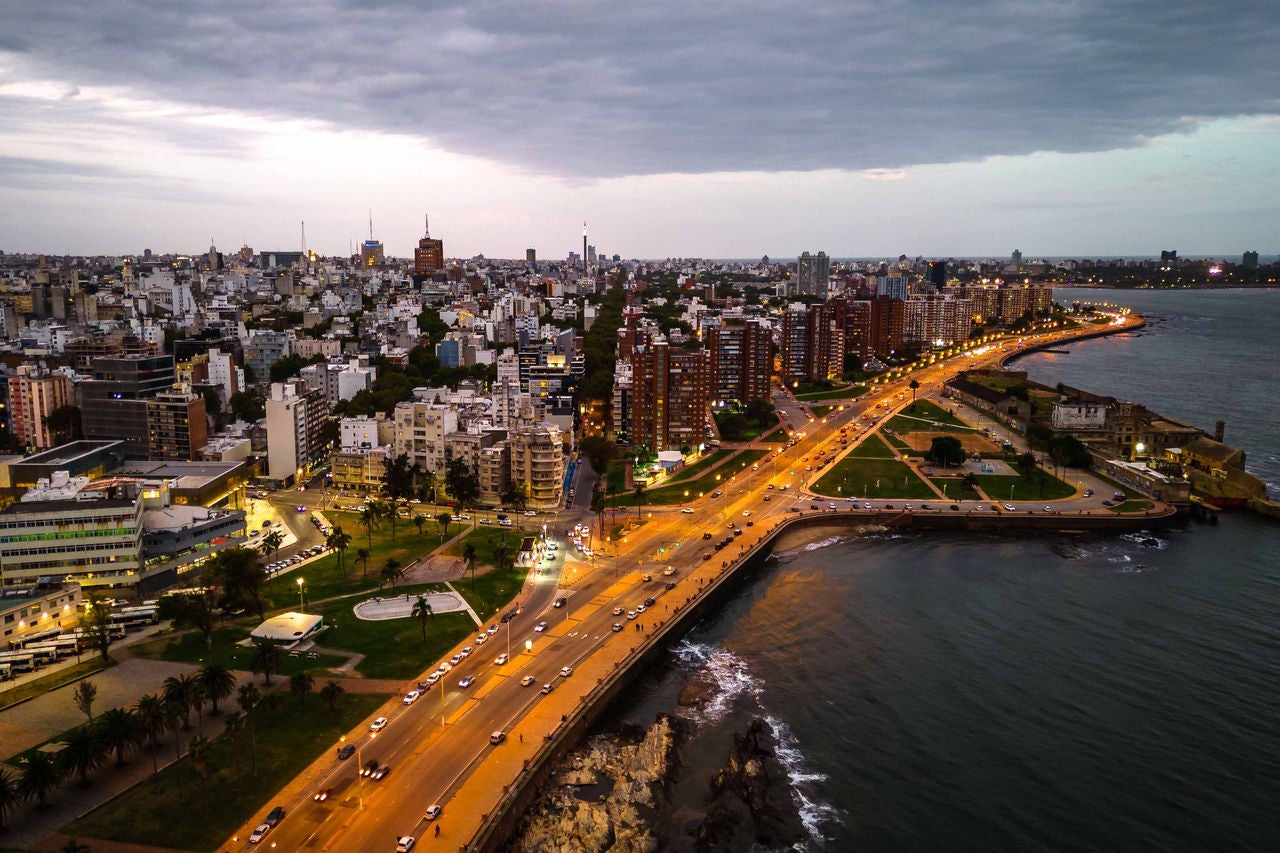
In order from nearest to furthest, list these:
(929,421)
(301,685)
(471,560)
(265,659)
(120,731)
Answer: (120,731) → (301,685) → (265,659) → (471,560) → (929,421)

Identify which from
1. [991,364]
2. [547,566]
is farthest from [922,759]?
[991,364]

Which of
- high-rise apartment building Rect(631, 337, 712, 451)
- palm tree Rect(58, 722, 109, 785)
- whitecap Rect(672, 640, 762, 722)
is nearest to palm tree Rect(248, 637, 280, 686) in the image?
palm tree Rect(58, 722, 109, 785)

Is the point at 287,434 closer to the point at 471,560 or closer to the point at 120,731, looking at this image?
the point at 471,560

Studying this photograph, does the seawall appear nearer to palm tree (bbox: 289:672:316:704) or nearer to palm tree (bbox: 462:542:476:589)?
palm tree (bbox: 289:672:316:704)

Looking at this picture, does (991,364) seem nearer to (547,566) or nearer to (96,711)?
(547,566)

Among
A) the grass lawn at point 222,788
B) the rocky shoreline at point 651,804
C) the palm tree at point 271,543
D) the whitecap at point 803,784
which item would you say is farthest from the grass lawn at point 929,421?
the grass lawn at point 222,788

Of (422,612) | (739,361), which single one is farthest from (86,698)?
(739,361)
